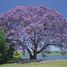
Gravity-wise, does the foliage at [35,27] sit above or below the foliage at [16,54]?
above

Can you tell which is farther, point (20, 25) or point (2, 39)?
point (20, 25)

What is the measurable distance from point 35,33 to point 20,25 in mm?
2414

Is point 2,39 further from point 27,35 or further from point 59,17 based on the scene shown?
point 59,17

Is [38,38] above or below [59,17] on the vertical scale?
below

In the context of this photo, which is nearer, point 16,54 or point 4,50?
point 4,50

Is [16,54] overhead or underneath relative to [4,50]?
underneath

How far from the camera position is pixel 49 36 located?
37.0m

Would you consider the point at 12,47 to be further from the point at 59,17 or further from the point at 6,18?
the point at 59,17

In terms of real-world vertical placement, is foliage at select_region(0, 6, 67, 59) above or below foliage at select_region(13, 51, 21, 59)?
above

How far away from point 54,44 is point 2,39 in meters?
7.12

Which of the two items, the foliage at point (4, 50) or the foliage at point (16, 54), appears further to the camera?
the foliage at point (16, 54)

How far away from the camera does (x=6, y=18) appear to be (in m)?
37.4

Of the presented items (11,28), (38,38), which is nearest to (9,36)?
(11,28)

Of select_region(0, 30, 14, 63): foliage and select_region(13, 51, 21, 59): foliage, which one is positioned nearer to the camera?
select_region(0, 30, 14, 63): foliage
